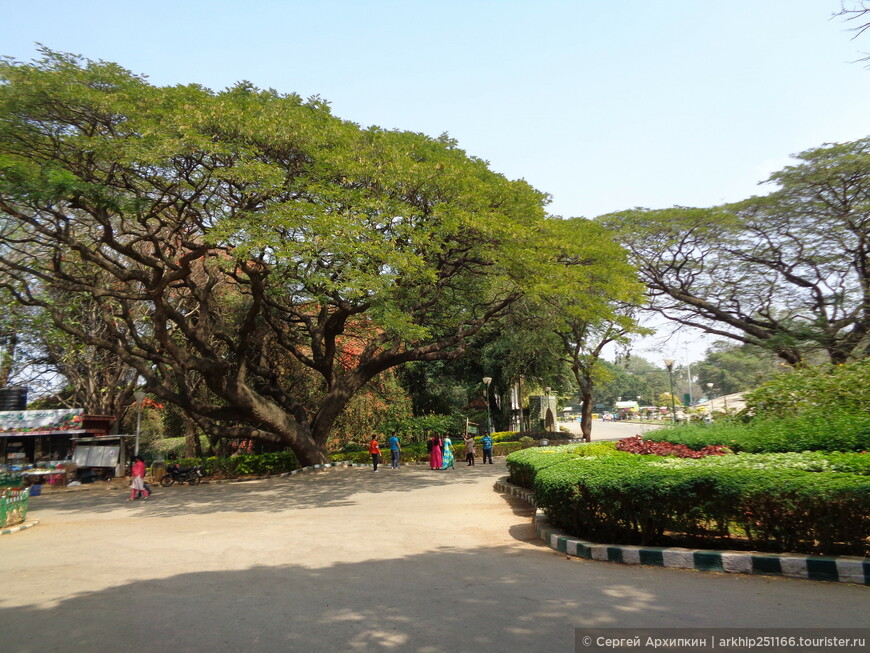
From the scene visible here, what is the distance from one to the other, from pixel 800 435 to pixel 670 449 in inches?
91.5

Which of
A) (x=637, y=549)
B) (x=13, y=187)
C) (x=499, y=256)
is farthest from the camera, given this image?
(x=499, y=256)

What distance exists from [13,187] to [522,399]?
101 feet

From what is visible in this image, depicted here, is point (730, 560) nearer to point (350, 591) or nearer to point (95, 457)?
point (350, 591)

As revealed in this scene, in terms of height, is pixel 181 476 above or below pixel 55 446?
below

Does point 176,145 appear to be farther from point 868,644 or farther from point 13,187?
point 868,644

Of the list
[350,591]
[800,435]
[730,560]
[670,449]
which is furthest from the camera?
[670,449]

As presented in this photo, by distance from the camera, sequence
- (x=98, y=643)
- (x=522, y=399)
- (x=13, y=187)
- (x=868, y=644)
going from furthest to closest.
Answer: (x=522, y=399) → (x=13, y=187) → (x=98, y=643) → (x=868, y=644)

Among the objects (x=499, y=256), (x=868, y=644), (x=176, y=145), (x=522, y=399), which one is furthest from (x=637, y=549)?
(x=522, y=399)

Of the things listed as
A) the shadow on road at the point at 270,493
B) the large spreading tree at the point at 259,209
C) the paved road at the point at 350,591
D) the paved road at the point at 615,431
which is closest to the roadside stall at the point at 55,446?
the shadow on road at the point at 270,493

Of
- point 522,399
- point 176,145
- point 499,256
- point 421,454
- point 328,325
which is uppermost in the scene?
point 176,145

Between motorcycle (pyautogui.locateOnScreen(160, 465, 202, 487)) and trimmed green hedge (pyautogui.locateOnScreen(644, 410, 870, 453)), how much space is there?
51.1 feet

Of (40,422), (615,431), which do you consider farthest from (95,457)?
(615,431)

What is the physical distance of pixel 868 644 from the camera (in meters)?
3.81

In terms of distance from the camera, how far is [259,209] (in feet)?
46.5
